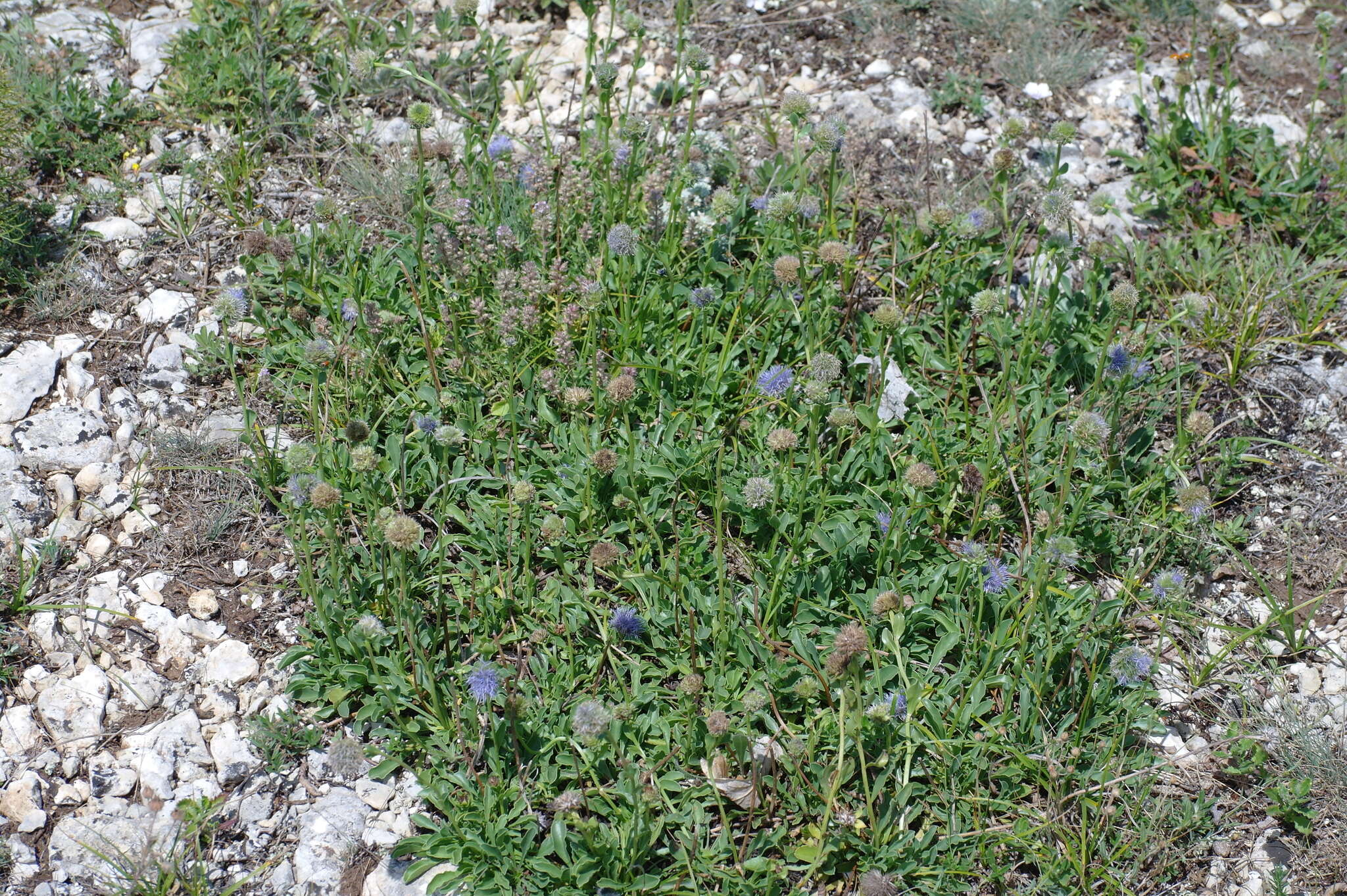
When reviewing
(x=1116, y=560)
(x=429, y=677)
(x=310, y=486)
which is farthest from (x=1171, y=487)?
(x=310, y=486)

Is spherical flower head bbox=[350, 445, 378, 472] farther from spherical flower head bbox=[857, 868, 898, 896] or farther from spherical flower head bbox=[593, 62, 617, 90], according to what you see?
spherical flower head bbox=[857, 868, 898, 896]

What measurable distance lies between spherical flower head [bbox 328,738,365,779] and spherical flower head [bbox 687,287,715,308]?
1.85m

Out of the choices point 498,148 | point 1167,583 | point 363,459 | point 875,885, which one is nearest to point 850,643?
point 875,885

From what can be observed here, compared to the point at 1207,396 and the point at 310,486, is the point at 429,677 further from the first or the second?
the point at 1207,396

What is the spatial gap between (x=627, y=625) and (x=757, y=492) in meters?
0.57

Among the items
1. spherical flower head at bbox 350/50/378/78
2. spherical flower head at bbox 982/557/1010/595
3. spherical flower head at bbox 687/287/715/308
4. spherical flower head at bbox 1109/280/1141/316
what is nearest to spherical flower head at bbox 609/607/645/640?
spherical flower head at bbox 982/557/1010/595

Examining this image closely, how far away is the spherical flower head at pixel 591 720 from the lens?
104 inches

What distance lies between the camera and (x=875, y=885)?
2568 mm

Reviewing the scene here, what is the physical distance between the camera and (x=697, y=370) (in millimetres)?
3619

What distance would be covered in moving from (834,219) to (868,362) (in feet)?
2.21

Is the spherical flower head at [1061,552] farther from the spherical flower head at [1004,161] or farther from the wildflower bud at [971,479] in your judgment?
the spherical flower head at [1004,161]

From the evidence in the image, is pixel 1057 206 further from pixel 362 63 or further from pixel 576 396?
pixel 362 63

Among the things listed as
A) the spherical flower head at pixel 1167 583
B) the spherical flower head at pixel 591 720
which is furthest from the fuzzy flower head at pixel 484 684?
the spherical flower head at pixel 1167 583

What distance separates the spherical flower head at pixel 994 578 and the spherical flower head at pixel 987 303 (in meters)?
1.00
